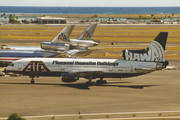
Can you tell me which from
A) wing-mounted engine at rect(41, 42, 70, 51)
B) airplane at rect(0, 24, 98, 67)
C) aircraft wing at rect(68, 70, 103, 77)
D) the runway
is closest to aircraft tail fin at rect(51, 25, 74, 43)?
airplane at rect(0, 24, 98, 67)

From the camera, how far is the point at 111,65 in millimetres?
54312

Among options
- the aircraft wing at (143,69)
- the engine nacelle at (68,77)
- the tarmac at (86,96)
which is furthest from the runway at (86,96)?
the aircraft wing at (143,69)

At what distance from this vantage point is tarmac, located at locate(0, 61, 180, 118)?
1507 inches

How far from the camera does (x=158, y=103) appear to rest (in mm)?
41500

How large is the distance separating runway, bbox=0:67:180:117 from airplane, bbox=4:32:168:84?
79.0 inches

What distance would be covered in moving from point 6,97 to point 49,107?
822 cm

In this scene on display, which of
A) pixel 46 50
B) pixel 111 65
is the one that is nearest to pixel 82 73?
pixel 111 65

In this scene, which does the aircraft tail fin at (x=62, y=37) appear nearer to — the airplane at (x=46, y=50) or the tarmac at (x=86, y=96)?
the airplane at (x=46, y=50)

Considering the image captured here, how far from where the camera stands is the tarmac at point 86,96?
3828cm

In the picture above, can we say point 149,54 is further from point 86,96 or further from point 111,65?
point 86,96

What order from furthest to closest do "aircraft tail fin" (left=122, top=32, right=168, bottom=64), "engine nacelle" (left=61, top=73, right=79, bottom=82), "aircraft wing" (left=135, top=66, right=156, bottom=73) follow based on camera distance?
"aircraft tail fin" (left=122, top=32, right=168, bottom=64)
"aircraft wing" (left=135, top=66, right=156, bottom=73)
"engine nacelle" (left=61, top=73, right=79, bottom=82)

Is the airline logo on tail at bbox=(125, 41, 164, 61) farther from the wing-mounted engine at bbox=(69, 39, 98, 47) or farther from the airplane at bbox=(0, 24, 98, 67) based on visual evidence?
the wing-mounted engine at bbox=(69, 39, 98, 47)

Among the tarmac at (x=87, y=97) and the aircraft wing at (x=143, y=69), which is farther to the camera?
the aircraft wing at (x=143, y=69)

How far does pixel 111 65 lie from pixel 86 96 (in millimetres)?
10024
